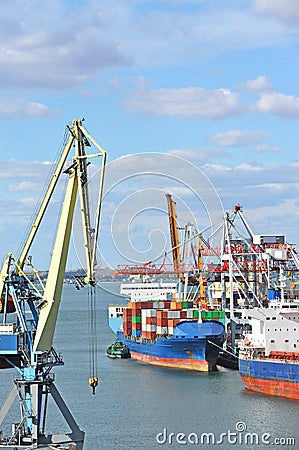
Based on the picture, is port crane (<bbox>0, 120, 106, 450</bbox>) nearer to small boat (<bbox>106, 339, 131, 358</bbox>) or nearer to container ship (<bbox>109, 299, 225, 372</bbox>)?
container ship (<bbox>109, 299, 225, 372</bbox>)

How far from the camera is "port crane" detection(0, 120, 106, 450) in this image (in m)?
29.2

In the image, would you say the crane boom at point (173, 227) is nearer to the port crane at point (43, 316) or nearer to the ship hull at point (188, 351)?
the ship hull at point (188, 351)

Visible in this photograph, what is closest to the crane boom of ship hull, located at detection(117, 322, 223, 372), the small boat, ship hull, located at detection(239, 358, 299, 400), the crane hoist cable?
the crane hoist cable

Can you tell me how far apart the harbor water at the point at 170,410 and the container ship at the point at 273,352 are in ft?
2.52

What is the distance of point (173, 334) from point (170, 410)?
19.9 m

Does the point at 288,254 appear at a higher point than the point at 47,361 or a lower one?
higher

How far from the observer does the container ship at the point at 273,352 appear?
4662 cm

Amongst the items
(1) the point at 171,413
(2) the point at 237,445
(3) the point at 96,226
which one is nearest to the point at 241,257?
(1) the point at 171,413

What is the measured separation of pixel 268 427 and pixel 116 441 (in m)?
6.72

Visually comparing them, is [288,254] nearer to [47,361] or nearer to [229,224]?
[229,224]

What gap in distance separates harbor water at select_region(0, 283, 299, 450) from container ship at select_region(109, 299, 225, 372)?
161 centimetres

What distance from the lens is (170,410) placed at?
1704 inches

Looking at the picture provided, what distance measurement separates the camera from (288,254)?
70562 millimetres

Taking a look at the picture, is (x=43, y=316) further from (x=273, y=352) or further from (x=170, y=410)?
(x=273, y=352)
